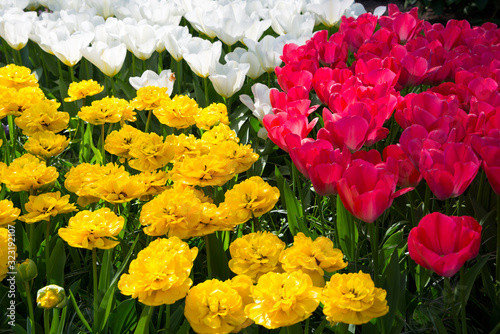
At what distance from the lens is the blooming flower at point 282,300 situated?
78 centimetres

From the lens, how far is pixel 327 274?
120 centimetres

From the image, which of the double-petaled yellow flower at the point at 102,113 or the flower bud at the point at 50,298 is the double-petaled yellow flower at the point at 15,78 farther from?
the flower bud at the point at 50,298

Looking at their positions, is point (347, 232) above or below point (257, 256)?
below

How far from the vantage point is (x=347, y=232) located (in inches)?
54.5

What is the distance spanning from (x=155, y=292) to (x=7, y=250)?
32 centimetres

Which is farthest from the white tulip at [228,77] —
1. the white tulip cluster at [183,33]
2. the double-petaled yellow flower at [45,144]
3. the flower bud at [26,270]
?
the flower bud at [26,270]

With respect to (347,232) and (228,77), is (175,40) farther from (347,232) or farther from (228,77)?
(347,232)

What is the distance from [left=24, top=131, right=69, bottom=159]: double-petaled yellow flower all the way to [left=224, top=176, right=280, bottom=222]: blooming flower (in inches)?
20.8

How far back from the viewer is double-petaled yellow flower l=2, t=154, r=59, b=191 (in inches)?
47.1

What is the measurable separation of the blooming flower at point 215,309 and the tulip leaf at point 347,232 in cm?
54

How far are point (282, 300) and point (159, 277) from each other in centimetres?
20

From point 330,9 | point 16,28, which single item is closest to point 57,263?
point 16,28

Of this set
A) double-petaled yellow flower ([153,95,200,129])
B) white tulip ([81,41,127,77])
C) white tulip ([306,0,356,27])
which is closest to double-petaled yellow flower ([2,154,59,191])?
double-petaled yellow flower ([153,95,200,129])

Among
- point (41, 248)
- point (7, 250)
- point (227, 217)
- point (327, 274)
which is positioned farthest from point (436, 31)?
point (7, 250)
